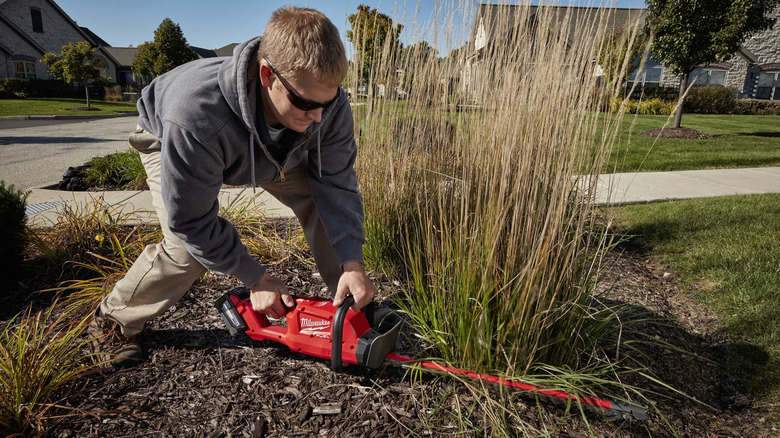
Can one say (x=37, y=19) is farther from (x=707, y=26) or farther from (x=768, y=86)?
(x=768, y=86)

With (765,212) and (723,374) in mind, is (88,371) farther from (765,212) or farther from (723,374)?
(765,212)

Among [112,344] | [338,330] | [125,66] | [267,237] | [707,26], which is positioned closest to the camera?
[338,330]

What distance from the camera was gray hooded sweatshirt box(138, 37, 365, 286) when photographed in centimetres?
158

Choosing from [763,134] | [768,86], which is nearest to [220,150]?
[763,134]

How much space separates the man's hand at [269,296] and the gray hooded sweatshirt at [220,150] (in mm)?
45

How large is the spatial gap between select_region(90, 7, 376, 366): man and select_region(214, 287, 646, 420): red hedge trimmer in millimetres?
105

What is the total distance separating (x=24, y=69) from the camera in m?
31.5

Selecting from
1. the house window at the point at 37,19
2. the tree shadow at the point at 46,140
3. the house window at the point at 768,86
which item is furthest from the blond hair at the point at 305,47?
the house window at the point at 37,19

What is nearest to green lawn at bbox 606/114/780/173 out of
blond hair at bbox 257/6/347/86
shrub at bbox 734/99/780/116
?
blond hair at bbox 257/6/347/86

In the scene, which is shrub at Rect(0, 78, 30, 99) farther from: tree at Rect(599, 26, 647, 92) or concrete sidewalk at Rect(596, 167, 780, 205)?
tree at Rect(599, 26, 647, 92)

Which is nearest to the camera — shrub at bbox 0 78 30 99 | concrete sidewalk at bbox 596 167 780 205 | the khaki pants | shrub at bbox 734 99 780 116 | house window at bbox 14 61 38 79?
the khaki pants

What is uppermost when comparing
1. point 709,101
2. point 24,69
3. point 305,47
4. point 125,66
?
point 125,66

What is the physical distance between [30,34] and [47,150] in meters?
33.2

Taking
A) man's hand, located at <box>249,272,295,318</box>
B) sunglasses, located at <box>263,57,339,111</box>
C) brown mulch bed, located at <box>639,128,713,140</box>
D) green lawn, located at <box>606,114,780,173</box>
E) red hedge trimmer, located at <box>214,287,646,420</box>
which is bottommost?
red hedge trimmer, located at <box>214,287,646,420</box>
